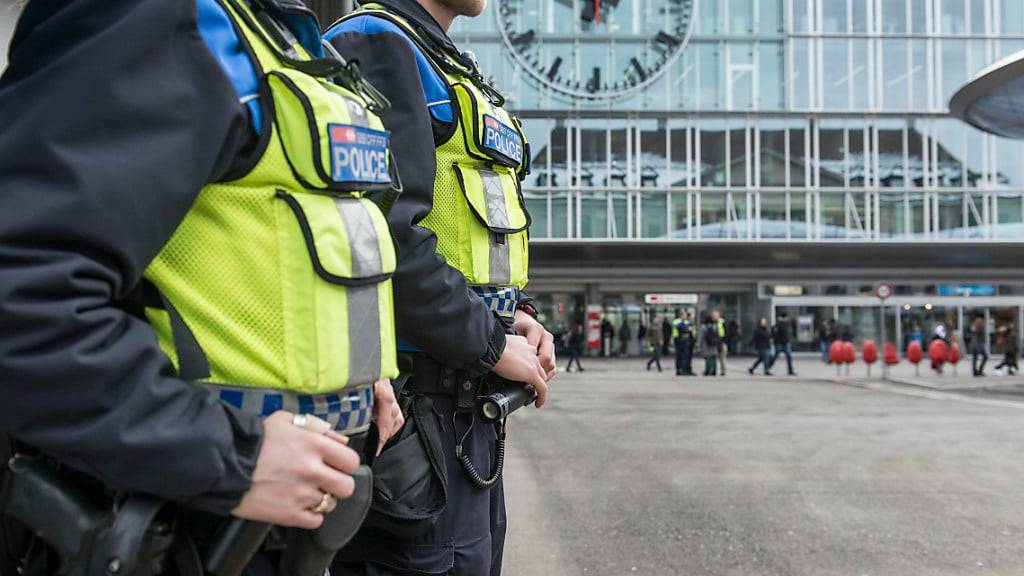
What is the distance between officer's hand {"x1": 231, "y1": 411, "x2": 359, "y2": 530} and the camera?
3.89 ft

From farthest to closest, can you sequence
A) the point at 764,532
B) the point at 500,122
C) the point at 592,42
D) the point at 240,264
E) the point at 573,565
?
the point at 592,42, the point at 764,532, the point at 573,565, the point at 500,122, the point at 240,264

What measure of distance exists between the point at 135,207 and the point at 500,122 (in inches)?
50.5

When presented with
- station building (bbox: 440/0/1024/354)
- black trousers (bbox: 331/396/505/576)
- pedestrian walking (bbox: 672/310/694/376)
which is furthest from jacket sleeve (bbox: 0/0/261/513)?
station building (bbox: 440/0/1024/354)

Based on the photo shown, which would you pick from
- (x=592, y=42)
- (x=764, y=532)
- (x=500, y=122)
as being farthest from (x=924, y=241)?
(x=500, y=122)

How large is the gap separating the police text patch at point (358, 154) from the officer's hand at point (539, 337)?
2.99 ft

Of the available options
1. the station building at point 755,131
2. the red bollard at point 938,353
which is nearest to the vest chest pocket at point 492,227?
the red bollard at point 938,353

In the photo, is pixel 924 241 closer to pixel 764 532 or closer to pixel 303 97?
pixel 764 532

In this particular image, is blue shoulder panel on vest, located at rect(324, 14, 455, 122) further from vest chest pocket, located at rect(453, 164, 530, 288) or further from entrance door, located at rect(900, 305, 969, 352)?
entrance door, located at rect(900, 305, 969, 352)

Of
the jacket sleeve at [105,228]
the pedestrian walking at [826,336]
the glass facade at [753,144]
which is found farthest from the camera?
the glass facade at [753,144]

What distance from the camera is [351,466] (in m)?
1.26

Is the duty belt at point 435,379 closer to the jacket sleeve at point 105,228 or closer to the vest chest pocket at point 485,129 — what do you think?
the vest chest pocket at point 485,129

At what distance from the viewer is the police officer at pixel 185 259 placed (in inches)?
Answer: 41.8

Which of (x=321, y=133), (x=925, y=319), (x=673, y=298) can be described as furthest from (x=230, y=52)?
(x=925, y=319)

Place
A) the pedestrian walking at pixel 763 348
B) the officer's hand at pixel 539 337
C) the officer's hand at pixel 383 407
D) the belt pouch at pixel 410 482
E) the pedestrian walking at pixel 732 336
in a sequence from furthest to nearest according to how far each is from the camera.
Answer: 1. the pedestrian walking at pixel 732 336
2. the pedestrian walking at pixel 763 348
3. the officer's hand at pixel 539 337
4. the belt pouch at pixel 410 482
5. the officer's hand at pixel 383 407
